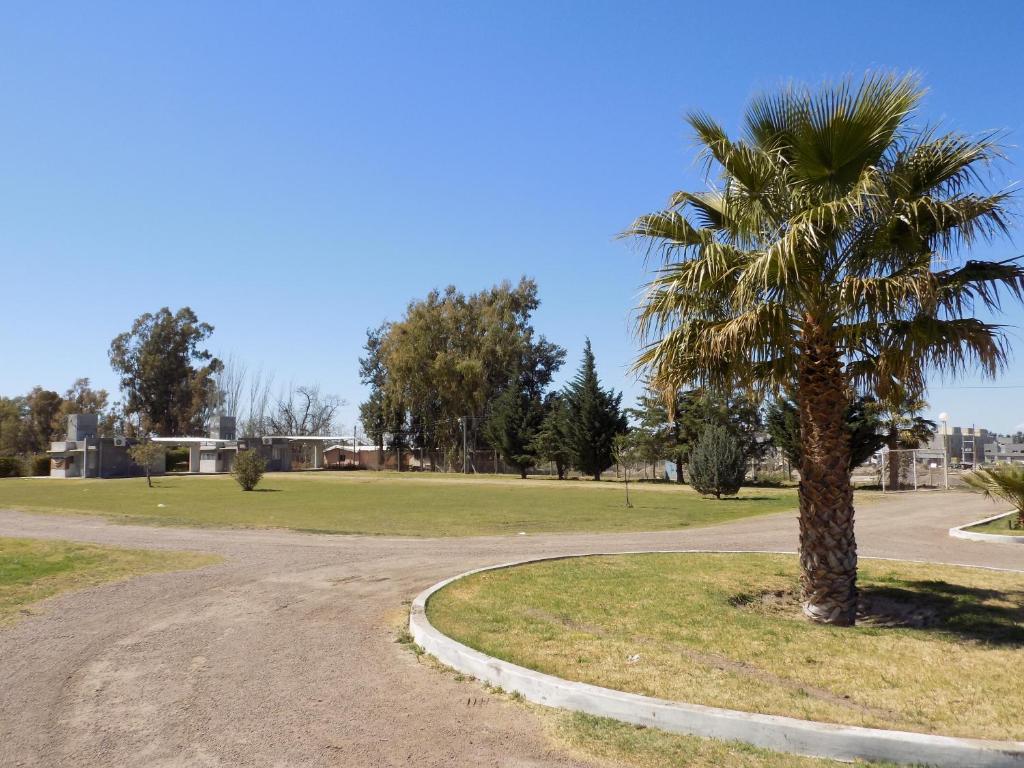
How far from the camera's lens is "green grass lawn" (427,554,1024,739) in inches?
213

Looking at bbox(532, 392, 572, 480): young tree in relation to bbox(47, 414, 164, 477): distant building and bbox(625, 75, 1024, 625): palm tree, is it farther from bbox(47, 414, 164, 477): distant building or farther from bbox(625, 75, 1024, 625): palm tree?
bbox(625, 75, 1024, 625): palm tree

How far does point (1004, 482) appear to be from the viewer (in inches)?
639

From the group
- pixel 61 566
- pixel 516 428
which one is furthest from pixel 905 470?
pixel 61 566

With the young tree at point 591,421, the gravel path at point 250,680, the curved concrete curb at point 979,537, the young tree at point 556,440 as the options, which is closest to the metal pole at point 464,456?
the young tree at point 556,440

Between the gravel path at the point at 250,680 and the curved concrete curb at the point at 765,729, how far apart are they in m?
0.28

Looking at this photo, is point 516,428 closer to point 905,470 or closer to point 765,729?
point 905,470

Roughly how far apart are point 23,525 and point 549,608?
57.0 ft

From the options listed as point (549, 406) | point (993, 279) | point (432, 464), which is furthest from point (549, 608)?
point (432, 464)

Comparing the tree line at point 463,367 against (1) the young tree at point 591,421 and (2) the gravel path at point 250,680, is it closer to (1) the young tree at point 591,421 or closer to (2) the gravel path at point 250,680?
(1) the young tree at point 591,421

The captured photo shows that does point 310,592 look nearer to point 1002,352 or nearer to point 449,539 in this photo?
point 449,539

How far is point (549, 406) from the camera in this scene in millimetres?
63344

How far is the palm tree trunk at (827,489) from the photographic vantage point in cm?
845

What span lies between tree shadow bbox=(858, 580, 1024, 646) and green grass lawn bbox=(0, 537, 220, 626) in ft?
33.6

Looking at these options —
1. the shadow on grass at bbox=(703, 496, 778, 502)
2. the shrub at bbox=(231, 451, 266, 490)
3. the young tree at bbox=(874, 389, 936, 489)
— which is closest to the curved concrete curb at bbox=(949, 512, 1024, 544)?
the shadow on grass at bbox=(703, 496, 778, 502)
